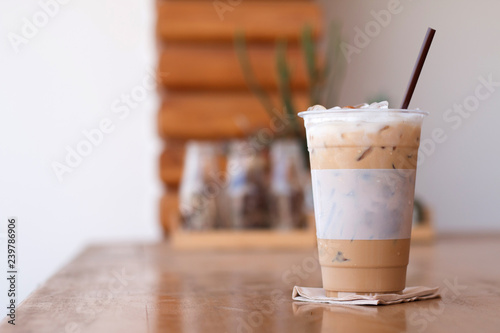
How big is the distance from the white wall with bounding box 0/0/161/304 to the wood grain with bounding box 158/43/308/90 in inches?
5.0

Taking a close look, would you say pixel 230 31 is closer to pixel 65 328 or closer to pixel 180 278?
pixel 180 278

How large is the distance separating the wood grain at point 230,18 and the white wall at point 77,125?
0.12 metres

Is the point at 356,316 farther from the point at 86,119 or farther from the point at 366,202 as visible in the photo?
the point at 86,119

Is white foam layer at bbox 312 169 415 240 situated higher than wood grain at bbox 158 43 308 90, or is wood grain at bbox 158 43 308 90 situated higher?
wood grain at bbox 158 43 308 90

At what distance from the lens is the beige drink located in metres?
0.84

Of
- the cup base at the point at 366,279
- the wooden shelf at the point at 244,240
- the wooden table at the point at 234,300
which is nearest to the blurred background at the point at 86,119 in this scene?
the wooden shelf at the point at 244,240

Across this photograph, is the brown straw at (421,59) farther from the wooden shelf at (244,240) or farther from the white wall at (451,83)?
the white wall at (451,83)

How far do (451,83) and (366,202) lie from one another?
3.21 metres

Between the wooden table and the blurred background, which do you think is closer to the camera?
the wooden table

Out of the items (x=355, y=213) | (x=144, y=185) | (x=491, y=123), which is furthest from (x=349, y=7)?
(x=355, y=213)

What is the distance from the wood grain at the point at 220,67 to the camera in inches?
113

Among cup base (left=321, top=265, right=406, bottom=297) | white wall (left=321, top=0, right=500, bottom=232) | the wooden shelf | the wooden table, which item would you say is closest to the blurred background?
the wooden shelf

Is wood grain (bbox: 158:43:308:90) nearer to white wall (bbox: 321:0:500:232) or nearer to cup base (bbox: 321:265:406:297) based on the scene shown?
white wall (bbox: 321:0:500:232)

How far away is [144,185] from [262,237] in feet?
3.42
